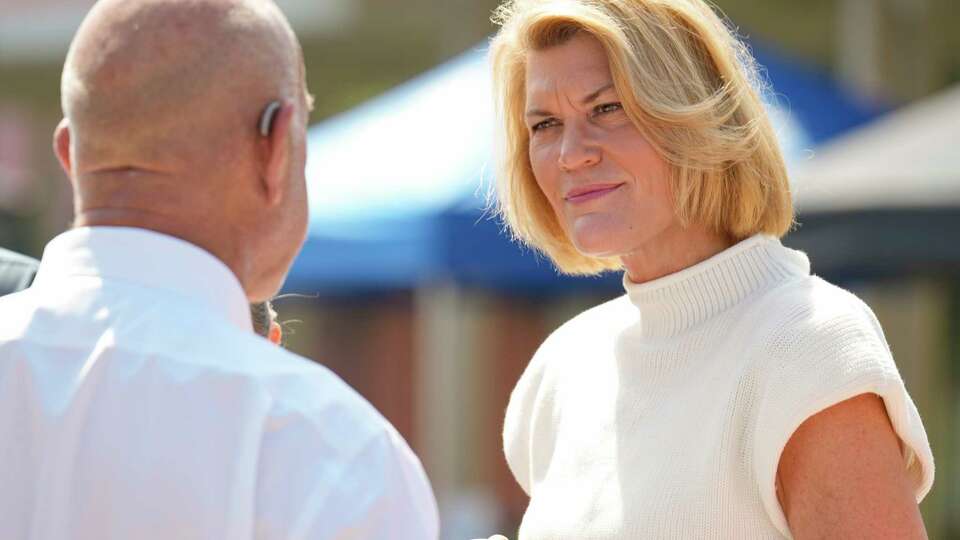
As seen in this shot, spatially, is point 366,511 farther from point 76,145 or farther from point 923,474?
point 923,474

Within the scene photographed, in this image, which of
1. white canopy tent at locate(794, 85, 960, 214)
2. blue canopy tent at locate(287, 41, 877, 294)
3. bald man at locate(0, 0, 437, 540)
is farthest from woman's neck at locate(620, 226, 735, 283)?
blue canopy tent at locate(287, 41, 877, 294)

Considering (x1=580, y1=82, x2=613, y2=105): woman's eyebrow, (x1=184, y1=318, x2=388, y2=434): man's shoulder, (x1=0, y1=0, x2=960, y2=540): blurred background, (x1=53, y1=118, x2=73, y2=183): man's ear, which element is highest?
(x1=53, y1=118, x2=73, y2=183): man's ear

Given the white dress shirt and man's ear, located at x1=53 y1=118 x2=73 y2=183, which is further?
man's ear, located at x1=53 y1=118 x2=73 y2=183

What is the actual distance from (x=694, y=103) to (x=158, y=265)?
1049 mm

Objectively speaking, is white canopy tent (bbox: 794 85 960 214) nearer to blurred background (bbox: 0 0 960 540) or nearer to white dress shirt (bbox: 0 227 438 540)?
blurred background (bbox: 0 0 960 540)

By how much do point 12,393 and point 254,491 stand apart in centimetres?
25

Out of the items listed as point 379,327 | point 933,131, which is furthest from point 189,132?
point 379,327

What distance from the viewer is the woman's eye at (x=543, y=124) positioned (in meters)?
2.38

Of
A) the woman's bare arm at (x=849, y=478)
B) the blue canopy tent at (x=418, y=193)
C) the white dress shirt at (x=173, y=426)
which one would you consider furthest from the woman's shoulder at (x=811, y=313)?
the blue canopy tent at (x=418, y=193)

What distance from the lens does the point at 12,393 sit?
4.58 feet

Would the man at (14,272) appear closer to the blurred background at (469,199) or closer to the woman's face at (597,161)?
the blurred background at (469,199)

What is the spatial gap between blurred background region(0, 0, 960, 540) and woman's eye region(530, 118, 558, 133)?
0.45 metres

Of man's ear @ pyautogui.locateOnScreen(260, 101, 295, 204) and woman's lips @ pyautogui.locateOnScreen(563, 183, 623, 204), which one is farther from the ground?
man's ear @ pyautogui.locateOnScreen(260, 101, 295, 204)

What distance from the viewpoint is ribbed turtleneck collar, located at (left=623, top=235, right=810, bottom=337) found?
2195 millimetres
